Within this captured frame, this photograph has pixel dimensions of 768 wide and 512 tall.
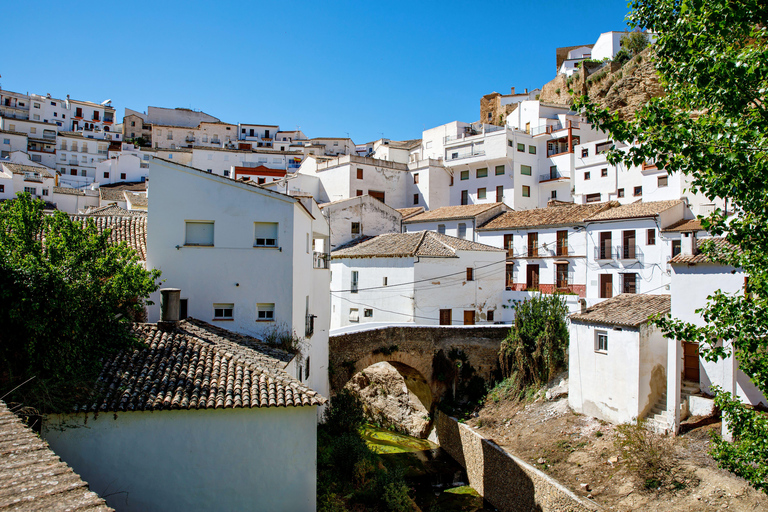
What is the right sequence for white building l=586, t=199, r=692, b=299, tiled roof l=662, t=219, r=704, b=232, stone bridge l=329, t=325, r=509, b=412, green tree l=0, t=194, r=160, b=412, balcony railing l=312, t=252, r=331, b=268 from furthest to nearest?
white building l=586, t=199, r=692, b=299, tiled roof l=662, t=219, r=704, b=232, stone bridge l=329, t=325, r=509, b=412, balcony railing l=312, t=252, r=331, b=268, green tree l=0, t=194, r=160, b=412

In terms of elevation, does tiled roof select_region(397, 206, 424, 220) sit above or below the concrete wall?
above

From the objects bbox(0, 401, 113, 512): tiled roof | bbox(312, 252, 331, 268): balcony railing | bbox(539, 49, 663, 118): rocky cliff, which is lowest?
bbox(0, 401, 113, 512): tiled roof

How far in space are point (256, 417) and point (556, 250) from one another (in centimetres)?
2416

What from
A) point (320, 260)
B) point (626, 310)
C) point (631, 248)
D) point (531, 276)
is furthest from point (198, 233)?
point (631, 248)

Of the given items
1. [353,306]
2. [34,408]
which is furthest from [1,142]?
[34,408]

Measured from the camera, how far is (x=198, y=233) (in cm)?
1593

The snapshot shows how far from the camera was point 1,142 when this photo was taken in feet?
179

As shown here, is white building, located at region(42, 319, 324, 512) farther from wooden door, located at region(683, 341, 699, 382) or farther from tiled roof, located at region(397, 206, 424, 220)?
tiled roof, located at region(397, 206, 424, 220)

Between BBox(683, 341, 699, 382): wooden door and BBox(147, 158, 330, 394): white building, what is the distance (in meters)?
12.8

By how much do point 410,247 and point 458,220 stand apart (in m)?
8.61

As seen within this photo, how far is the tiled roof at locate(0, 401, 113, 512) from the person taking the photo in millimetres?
4344

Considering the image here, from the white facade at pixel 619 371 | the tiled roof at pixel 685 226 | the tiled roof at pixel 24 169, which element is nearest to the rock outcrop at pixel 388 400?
the white facade at pixel 619 371

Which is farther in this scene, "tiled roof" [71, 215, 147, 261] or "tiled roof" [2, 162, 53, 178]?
"tiled roof" [2, 162, 53, 178]

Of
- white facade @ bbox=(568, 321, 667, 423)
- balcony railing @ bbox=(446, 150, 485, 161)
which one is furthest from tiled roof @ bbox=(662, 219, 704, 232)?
balcony railing @ bbox=(446, 150, 485, 161)
